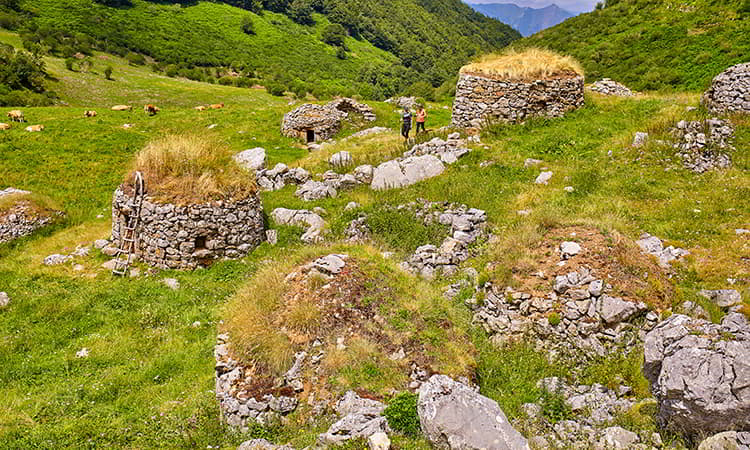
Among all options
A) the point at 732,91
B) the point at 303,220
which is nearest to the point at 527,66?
the point at 732,91

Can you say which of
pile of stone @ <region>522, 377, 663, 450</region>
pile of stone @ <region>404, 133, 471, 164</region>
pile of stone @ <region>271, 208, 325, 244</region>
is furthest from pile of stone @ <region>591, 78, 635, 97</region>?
pile of stone @ <region>522, 377, 663, 450</region>

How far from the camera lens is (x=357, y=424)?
6.74 m

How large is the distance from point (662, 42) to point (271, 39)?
105 meters


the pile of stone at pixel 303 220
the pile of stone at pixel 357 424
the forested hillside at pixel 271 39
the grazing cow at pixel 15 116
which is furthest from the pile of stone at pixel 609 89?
the grazing cow at pixel 15 116

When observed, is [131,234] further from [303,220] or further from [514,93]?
[514,93]

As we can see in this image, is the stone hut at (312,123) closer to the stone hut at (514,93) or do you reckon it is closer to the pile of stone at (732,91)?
the stone hut at (514,93)

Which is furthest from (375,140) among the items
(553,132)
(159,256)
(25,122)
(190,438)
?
(25,122)

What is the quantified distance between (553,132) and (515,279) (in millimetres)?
12893

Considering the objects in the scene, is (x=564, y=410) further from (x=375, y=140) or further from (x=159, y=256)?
(x=375, y=140)

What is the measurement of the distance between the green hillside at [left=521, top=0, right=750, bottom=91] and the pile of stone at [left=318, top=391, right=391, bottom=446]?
99.4ft

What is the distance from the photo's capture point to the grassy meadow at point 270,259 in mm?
8102

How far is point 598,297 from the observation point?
9.09m

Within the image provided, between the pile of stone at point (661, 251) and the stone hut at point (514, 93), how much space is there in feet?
37.6

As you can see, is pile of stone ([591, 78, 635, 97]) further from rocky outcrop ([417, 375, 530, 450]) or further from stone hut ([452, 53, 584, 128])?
rocky outcrop ([417, 375, 530, 450])
